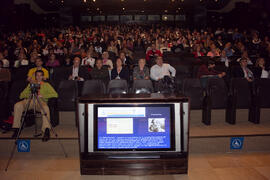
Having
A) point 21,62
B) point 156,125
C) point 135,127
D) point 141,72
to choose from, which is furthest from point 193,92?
point 21,62

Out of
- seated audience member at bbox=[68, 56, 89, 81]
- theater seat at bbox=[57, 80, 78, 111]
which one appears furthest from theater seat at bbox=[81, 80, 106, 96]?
seated audience member at bbox=[68, 56, 89, 81]

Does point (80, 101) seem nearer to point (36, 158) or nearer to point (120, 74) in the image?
point (36, 158)

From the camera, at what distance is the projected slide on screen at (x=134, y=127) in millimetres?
3408

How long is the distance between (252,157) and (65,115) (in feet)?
10.9

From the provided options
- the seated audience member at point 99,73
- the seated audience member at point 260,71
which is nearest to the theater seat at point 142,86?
the seated audience member at point 99,73

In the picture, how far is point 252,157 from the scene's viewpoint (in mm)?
4168

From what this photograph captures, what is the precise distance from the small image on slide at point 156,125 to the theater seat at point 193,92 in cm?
202

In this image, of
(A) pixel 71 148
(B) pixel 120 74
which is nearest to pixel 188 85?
(B) pixel 120 74

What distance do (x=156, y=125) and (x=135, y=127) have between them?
26 cm

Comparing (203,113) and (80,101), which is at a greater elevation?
(80,101)

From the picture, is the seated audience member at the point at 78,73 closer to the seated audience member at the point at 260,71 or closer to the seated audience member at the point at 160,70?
the seated audience member at the point at 160,70

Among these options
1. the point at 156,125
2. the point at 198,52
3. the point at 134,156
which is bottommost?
the point at 134,156

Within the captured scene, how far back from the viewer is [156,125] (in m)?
3.43

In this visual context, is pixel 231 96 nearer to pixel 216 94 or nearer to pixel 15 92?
pixel 216 94
